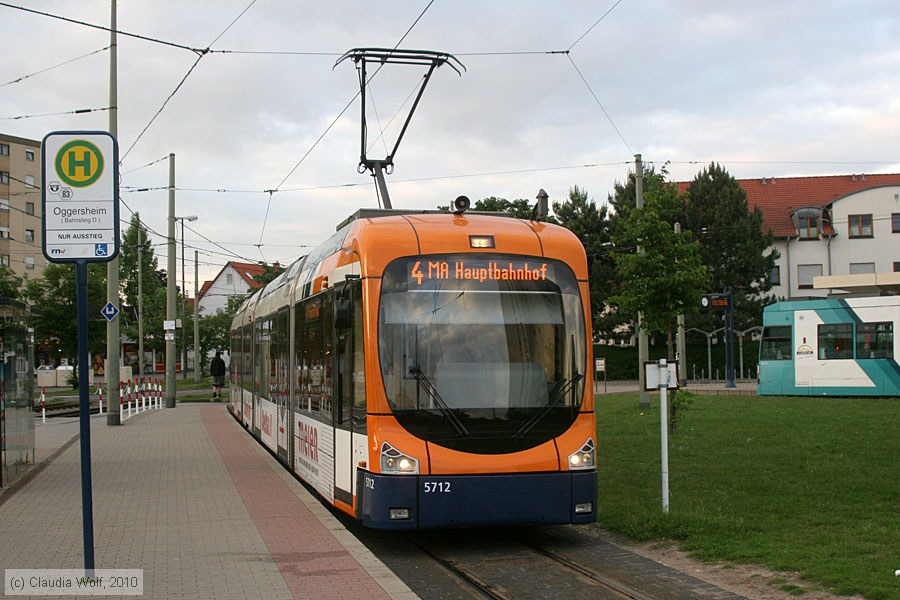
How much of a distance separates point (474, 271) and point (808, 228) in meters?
52.5

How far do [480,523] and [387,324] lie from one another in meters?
1.97

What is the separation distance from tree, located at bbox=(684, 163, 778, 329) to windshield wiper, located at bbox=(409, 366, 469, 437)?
42.1m

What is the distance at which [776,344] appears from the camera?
32.7 m

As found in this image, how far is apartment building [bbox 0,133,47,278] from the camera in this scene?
237ft

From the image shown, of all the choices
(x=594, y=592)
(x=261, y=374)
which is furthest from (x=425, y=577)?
(x=261, y=374)

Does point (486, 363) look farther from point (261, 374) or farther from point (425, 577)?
point (261, 374)

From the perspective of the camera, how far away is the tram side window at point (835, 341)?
30.7 m

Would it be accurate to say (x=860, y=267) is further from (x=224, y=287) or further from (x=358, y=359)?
(x=224, y=287)

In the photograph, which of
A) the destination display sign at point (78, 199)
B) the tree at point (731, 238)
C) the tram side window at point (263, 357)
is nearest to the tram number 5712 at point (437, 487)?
the destination display sign at point (78, 199)

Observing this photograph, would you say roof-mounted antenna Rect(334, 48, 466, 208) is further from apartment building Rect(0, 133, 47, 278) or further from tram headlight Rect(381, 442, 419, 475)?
apartment building Rect(0, 133, 47, 278)

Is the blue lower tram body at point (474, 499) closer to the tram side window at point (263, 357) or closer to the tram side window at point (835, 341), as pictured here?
the tram side window at point (263, 357)

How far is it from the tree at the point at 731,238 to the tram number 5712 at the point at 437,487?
42.3 meters

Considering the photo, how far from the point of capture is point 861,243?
56469 millimetres

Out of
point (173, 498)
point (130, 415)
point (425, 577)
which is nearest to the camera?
point (425, 577)
